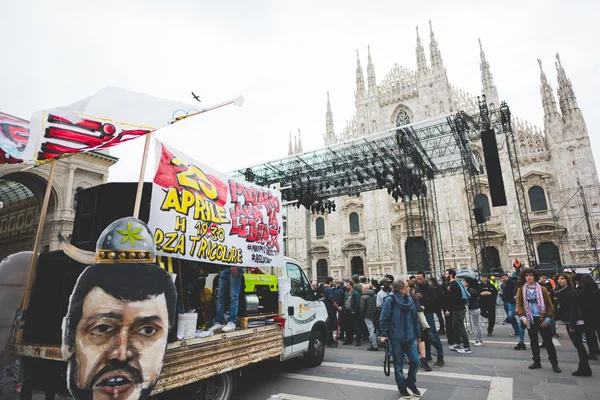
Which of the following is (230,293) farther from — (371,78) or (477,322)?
(371,78)

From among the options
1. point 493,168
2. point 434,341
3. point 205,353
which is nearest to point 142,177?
point 205,353

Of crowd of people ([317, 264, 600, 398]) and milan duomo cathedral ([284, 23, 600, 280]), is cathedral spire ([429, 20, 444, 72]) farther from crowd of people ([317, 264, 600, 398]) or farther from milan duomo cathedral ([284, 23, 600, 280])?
crowd of people ([317, 264, 600, 398])

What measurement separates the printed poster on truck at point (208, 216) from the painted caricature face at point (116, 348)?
105 centimetres

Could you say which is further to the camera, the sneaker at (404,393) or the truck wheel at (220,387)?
the sneaker at (404,393)

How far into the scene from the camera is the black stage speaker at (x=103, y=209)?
375 centimetres

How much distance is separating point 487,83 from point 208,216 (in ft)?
Result: 99.3

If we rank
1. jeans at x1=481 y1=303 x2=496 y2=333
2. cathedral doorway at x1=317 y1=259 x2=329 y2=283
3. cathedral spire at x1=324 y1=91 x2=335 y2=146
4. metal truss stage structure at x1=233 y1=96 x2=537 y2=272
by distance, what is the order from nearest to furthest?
jeans at x1=481 y1=303 x2=496 y2=333 < metal truss stage structure at x1=233 y1=96 x2=537 y2=272 < cathedral doorway at x1=317 y1=259 x2=329 y2=283 < cathedral spire at x1=324 y1=91 x2=335 y2=146

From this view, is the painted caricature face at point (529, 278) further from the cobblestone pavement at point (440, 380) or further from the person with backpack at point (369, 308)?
the person with backpack at point (369, 308)

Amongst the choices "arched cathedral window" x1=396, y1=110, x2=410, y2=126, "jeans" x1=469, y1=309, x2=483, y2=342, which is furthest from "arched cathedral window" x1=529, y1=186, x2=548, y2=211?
"jeans" x1=469, y1=309, x2=483, y2=342

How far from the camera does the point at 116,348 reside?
256 cm

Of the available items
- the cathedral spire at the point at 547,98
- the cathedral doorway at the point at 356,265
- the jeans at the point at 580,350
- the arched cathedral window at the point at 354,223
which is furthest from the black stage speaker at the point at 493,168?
the cathedral doorway at the point at 356,265

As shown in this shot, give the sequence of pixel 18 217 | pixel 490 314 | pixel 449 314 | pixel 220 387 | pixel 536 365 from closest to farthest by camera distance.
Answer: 1. pixel 220 387
2. pixel 536 365
3. pixel 449 314
4. pixel 490 314
5. pixel 18 217

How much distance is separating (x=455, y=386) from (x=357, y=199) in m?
26.8

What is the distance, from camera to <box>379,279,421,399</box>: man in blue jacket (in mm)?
4660
